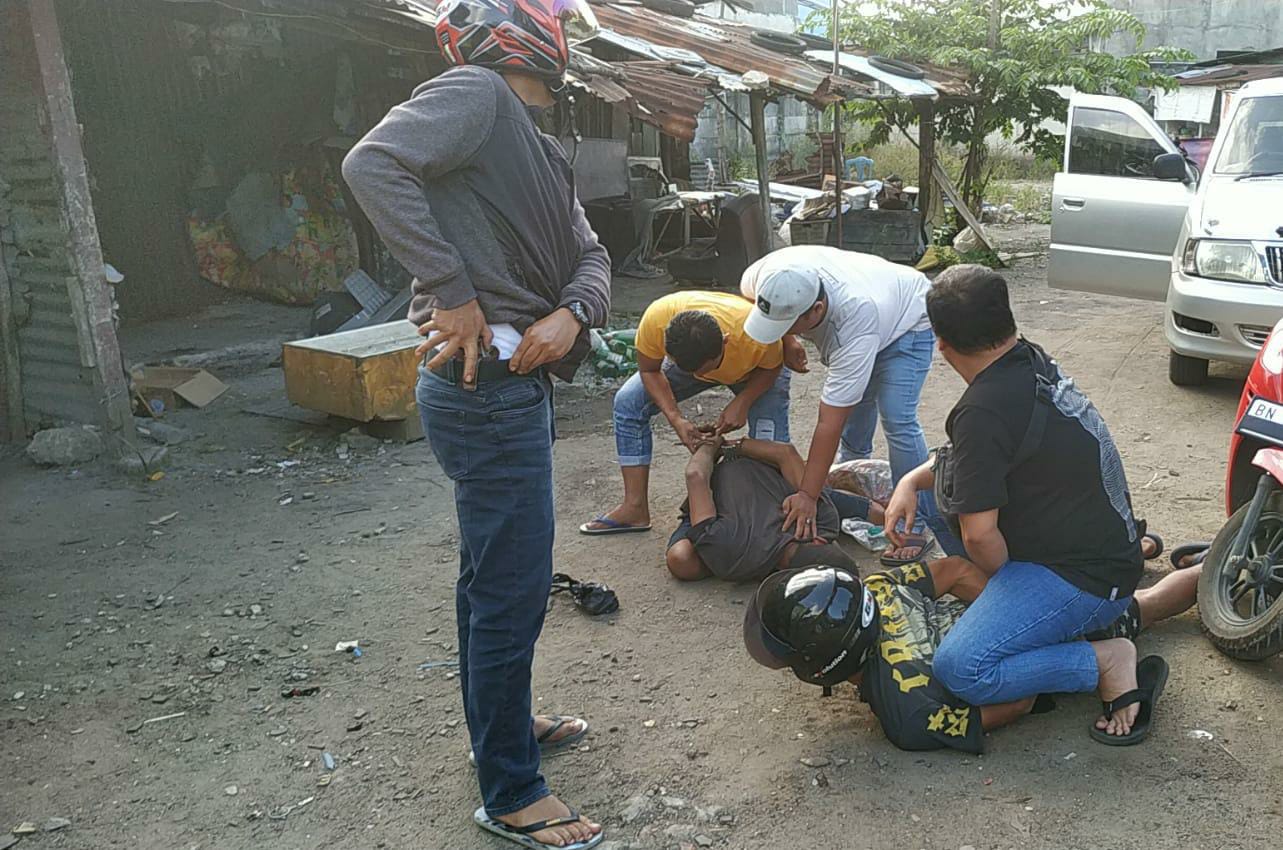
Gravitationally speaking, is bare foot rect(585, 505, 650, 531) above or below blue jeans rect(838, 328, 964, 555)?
below

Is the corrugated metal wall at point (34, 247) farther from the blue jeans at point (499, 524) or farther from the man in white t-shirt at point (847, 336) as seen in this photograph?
the blue jeans at point (499, 524)

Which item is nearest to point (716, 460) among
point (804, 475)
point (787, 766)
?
point (804, 475)

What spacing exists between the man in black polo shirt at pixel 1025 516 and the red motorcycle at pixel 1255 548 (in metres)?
0.45

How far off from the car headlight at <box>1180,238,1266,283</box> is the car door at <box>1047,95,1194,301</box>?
102cm

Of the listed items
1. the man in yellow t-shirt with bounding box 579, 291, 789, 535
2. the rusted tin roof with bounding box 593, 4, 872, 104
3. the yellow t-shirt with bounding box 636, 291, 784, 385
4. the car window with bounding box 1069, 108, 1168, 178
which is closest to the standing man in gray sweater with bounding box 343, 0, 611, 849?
the man in yellow t-shirt with bounding box 579, 291, 789, 535

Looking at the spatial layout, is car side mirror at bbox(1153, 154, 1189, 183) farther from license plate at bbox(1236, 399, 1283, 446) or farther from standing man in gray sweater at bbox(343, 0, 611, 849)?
standing man in gray sweater at bbox(343, 0, 611, 849)

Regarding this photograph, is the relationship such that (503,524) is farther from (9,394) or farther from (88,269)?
(9,394)

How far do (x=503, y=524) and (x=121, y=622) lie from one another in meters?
2.35

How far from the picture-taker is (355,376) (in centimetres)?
581

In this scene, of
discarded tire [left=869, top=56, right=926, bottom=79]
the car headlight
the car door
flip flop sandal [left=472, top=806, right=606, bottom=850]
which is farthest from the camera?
discarded tire [left=869, top=56, right=926, bottom=79]

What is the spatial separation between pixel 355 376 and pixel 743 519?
2.79 meters

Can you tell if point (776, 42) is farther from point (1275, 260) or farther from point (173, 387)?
point (173, 387)

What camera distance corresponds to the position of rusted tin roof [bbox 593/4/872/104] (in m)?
9.94

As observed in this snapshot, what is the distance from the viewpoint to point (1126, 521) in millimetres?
2887
